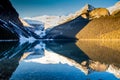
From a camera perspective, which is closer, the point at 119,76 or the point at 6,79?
the point at 6,79

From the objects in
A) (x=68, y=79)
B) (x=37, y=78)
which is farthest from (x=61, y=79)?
(x=37, y=78)

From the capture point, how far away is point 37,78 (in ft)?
113

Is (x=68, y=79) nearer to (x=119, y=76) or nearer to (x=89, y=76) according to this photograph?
(x=89, y=76)

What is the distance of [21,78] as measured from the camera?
113 ft

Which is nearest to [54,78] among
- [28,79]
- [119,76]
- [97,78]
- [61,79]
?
[61,79]

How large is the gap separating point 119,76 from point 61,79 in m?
7.82

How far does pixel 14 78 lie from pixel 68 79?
6917 mm

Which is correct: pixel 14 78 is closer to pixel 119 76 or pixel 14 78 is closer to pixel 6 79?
pixel 6 79

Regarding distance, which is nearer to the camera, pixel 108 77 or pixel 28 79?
pixel 28 79

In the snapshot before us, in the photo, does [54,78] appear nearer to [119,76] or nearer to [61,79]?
[61,79]

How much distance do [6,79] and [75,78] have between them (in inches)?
344

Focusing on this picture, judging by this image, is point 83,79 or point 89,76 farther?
point 89,76

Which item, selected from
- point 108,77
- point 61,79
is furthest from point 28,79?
point 108,77

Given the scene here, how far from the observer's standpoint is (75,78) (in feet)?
114
